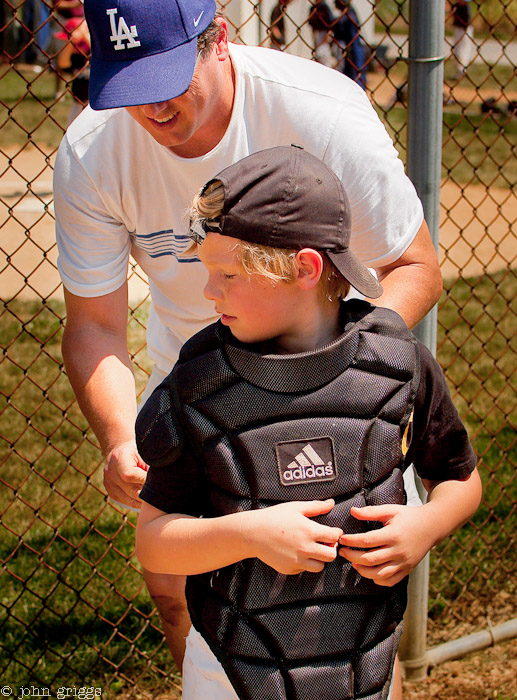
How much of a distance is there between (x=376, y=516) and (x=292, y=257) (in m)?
0.47

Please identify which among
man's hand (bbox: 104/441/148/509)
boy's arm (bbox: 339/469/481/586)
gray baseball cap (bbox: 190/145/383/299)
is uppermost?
gray baseball cap (bbox: 190/145/383/299)

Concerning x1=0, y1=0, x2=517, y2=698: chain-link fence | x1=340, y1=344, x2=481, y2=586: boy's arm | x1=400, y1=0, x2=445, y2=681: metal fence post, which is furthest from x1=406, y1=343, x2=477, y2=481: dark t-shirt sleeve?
x1=0, y1=0, x2=517, y2=698: chain-link fence

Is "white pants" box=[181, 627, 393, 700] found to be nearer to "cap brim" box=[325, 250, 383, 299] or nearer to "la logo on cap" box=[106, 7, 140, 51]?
"cap brim" box=[325, 250, 383, 299]

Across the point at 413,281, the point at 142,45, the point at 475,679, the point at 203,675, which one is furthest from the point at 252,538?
the point at 475,679

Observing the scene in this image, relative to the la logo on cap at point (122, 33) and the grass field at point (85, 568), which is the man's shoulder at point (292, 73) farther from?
the grass field at point (85, 568)

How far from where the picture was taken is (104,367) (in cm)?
212

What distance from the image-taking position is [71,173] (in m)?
2.06

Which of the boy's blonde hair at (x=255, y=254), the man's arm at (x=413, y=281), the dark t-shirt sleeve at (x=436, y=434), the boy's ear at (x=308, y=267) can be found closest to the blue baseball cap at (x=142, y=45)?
the boy's blonde hair at (x=255, y=254)

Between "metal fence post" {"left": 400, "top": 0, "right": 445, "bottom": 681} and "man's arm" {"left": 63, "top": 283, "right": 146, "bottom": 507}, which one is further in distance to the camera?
"metal fence post" {"left": 400, "top": 0, "right": 445, "bottom": 681}

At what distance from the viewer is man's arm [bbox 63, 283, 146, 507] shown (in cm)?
200

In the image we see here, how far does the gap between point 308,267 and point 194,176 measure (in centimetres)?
63

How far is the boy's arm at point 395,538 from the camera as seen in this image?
4.98ft

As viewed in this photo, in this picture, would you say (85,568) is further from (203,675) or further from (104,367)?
(203,675)

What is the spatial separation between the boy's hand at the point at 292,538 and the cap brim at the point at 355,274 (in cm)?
39
